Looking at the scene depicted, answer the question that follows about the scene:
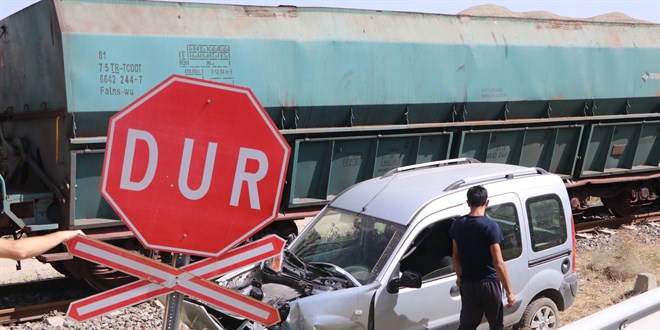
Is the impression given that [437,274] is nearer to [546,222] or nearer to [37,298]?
[546,222]

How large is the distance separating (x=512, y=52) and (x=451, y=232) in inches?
290

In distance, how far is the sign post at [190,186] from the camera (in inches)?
111

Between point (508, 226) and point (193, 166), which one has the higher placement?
point (193, 166)

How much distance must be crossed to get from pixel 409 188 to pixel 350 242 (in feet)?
2.33

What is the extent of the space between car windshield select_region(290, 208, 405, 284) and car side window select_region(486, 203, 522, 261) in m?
0.94

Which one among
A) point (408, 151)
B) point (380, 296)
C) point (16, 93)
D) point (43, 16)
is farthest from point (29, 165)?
point (380, 296)

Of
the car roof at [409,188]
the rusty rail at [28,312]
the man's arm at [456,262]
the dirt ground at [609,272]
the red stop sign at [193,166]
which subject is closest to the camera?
the red stop sign at [193,166]

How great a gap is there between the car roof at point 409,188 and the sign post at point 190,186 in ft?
8.88

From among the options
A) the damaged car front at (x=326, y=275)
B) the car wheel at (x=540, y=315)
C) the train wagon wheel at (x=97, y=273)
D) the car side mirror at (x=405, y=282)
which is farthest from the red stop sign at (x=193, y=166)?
the train wagon wheel at (x=97, y=273)

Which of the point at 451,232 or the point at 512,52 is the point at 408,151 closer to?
the point at 512,52

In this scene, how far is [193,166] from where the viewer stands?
2885 mm

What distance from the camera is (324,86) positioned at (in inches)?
390

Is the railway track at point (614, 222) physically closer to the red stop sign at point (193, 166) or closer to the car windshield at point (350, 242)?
the car windshield at point (350, 242)

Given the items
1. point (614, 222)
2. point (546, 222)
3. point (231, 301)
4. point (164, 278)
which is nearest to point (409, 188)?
point (546, 222)
